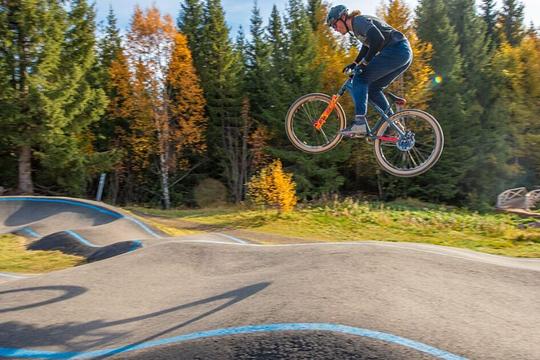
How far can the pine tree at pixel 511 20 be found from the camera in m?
50.5

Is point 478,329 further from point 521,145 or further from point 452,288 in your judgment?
point 521,145

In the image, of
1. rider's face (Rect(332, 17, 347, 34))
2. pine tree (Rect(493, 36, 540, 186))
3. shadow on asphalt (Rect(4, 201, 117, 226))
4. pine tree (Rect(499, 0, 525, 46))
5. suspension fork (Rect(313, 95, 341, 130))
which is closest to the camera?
rider's face (Rect(332, 17, 347, 34))

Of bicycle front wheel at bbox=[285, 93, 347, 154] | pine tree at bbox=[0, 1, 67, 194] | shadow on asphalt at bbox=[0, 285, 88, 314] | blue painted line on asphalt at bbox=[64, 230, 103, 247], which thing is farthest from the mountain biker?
pine tree at bbox=[0, 1, 67, 194]

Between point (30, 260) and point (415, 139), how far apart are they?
32.8 feet

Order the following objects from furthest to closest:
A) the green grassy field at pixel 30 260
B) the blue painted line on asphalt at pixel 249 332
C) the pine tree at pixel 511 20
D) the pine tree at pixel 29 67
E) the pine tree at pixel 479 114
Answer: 1. the pine tree at pixel 511 20
2. the pine tree at pixel 479 114
3. the pine tree at pixel 29 67
4. the green grassy field at pixel 30 260
5. the blue painted line on asphalt at pixel 249 332

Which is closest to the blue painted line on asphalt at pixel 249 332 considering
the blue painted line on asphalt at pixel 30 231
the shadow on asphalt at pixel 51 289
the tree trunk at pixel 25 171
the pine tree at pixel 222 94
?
the shadow on asphalt at pixel 51 289

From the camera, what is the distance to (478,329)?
4.27 metres

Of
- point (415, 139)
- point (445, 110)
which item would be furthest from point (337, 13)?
point (445, 110)

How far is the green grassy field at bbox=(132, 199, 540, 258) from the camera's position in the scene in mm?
14234

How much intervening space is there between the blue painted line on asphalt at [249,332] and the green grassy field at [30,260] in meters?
6.17

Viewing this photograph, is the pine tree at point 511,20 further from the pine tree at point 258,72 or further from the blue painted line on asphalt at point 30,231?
the blue painted line on asphalt at point 30,231

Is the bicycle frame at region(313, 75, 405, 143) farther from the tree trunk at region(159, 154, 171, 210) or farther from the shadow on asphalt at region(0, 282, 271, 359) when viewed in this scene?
the tree trunk at region(159, 154, 171, 210)

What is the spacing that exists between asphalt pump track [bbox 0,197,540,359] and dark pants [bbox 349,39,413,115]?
239 centimetres

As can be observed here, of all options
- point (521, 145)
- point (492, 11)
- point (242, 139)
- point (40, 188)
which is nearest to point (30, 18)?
point (40, 188)
